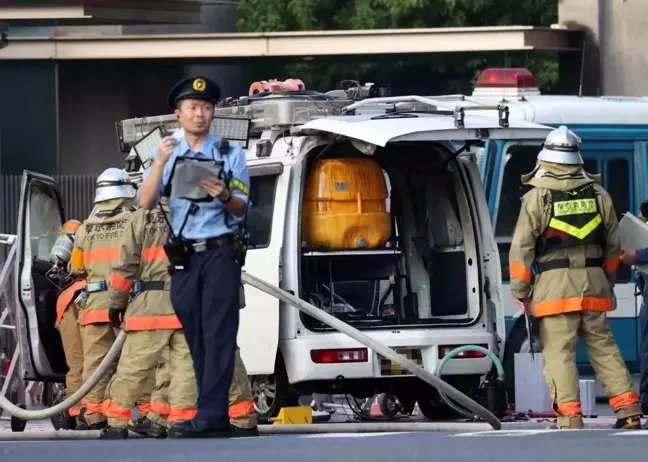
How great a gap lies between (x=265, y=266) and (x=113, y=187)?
1.25 m

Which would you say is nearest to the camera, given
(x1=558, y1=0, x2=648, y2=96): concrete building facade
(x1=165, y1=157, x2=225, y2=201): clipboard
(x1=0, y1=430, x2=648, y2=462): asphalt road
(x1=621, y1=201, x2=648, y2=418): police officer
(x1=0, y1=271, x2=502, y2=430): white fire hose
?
(x1=0, y1=430, x2=648, y2=462): asphalt road

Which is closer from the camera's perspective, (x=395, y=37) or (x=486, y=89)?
(x=486, y=89)

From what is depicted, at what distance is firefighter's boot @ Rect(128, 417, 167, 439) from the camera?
33.3ft

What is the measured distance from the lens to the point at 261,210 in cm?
1152

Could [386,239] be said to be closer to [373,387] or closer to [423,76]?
[373,387]

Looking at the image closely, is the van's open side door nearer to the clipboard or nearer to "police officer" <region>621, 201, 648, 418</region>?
"police officer" <region>621, 201, 648, 418</region>

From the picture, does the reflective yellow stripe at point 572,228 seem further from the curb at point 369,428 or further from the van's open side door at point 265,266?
the van's open side door at point 265,266

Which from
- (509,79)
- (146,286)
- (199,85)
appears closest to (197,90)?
(199,85)

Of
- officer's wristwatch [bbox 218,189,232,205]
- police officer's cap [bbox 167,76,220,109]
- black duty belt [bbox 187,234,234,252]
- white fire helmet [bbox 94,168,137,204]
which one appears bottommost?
black duty belt [bbox 187,234,234,252]

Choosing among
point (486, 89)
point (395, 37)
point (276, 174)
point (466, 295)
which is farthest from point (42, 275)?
point (395, 37)

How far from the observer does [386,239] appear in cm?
1155

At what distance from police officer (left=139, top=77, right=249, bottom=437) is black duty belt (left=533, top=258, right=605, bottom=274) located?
6.89ft

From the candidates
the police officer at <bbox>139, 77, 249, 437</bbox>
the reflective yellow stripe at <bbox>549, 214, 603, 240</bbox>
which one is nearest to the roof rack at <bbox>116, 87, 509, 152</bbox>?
the reflective yellow stripe at <bbox>549, 214, 603, 240</bbox>

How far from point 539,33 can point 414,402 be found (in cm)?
1009
